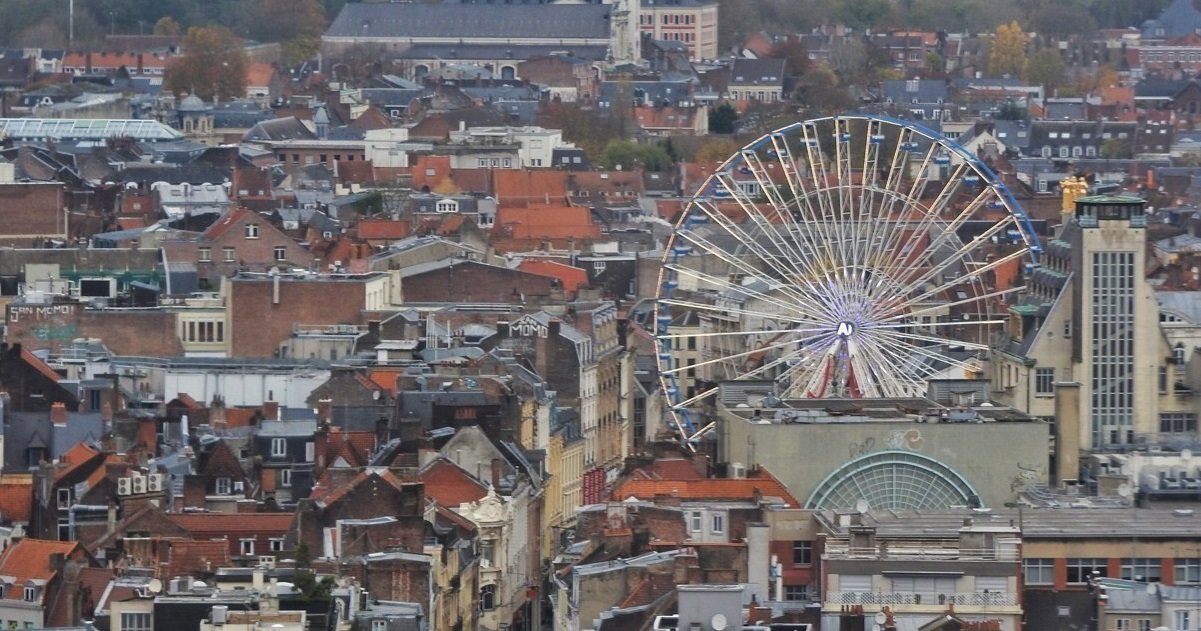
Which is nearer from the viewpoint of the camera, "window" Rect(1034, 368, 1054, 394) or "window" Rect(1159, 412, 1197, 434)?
"window" Rect(1034, 368, 1054, 394)

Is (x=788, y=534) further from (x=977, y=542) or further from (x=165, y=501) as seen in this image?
(x=165, y=501)

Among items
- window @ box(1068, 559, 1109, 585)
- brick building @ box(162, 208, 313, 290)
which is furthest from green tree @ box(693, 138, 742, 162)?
window @ box(1068, 559, 1109, 585)

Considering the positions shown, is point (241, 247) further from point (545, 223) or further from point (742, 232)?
point (742, 232)

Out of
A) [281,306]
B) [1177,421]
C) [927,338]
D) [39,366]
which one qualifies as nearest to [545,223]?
[281,306]

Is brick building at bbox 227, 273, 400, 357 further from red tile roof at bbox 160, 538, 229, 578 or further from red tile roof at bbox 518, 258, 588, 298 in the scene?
red tile roof at bbox 160, 538, 229, 578

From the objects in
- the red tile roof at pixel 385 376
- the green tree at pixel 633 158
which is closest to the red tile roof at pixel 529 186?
the green tree at pixel 633 158

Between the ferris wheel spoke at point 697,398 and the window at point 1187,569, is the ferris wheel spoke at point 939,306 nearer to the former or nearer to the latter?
the ferris wheel spoke at point 697,398
